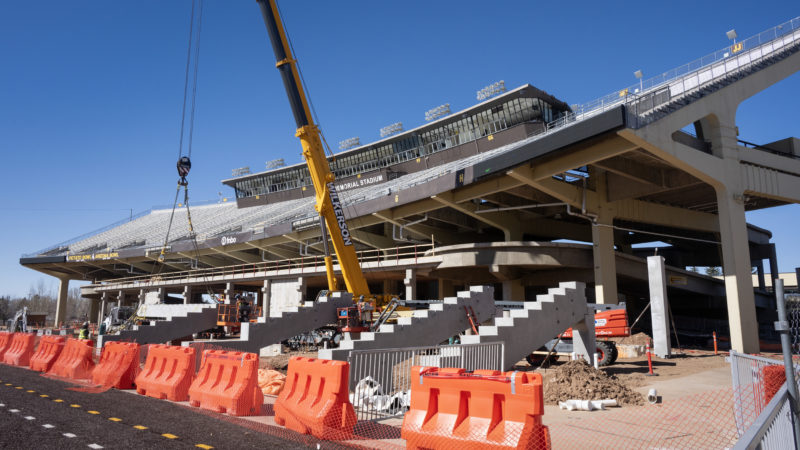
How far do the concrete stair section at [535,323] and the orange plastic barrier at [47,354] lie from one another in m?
13.0

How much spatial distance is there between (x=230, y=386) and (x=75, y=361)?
8.03m

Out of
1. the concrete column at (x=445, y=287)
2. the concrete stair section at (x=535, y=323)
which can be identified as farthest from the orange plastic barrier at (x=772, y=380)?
the concrete column at (x=445, y=287)

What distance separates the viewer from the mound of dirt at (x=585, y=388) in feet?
36.3

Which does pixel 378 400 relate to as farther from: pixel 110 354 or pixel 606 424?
pixel 110 354

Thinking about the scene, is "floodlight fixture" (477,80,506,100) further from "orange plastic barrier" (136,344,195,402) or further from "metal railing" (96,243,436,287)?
"orange plastic barrier" (136,344,195,402)

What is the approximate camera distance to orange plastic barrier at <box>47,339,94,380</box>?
14.6 meters

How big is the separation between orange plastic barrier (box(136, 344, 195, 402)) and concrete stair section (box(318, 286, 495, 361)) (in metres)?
→ 4.00

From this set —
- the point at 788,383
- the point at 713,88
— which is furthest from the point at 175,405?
the point at 713,88

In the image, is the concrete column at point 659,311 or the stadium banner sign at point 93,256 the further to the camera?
the stadium banner sign at point 93,256

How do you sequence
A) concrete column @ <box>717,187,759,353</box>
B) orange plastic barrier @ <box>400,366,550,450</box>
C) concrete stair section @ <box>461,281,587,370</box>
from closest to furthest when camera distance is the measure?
orange plastic barrier @ <box>400,366,550,450</box> < concrete stair section @ <box>461,281,587,370</box> < concrete column @ <box>717,187,759,353</box>

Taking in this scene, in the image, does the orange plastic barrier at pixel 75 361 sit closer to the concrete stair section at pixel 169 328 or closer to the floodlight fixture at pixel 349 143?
the concrete stair section at pixel 169 328

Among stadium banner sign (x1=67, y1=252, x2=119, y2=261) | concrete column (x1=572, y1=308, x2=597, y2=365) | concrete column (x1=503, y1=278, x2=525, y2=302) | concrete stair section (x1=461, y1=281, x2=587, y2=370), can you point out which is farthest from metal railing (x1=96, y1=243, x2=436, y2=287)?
concrete stair section (x1=461, y1=281, x2=587, y2=370)

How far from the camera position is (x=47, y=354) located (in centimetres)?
1677

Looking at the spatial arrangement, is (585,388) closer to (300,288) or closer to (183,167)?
(183,167)
